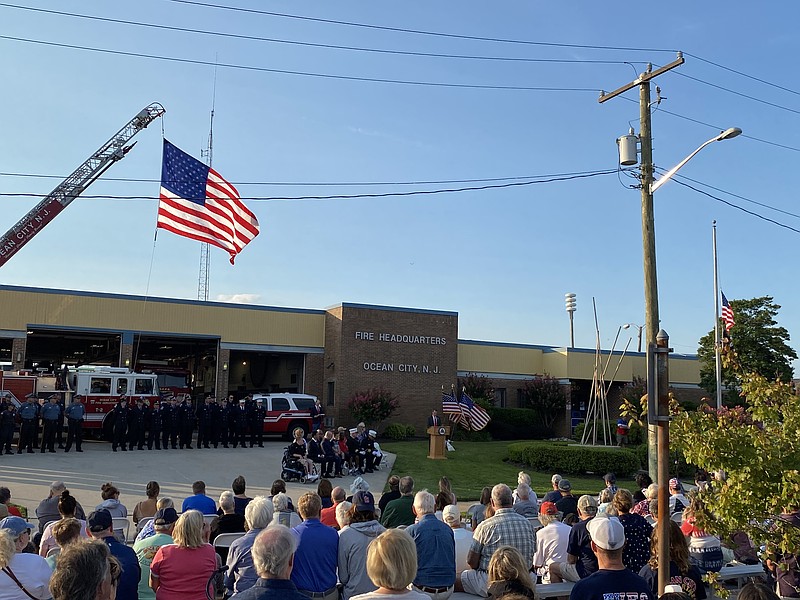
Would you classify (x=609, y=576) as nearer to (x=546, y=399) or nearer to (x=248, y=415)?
(x=248, y=415)

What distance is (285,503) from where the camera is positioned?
31.7 feet

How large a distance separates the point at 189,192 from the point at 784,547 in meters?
14.4

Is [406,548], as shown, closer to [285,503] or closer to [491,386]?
[285,503]

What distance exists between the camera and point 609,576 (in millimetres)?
5176

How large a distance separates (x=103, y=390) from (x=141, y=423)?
3778mm

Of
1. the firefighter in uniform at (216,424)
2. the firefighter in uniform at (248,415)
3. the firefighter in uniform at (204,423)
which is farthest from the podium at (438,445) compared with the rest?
the firefighter in uniform at (204,423)

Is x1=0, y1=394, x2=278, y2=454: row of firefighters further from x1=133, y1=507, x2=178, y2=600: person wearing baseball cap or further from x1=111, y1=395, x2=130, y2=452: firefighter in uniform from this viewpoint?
x1=133, y1=507, x2=178, y2=600: person wearing baseball cap

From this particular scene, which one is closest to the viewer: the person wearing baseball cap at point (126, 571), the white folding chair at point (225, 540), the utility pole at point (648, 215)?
the person wearing baseball cap at point (126, 571)

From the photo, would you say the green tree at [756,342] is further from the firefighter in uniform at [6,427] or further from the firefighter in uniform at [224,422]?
the firefighter in uniform at [6,427]

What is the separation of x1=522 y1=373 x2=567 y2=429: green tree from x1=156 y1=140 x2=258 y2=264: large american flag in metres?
26.0

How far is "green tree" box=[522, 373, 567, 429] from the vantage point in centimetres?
4106

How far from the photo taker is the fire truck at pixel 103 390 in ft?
92.3

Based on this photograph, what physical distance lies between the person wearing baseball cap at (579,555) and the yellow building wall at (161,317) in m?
28.5

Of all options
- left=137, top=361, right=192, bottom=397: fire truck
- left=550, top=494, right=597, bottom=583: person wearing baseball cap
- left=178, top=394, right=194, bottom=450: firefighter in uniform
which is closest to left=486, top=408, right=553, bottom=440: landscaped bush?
left=137, top=361, right=192, bottom=397: fire truck
